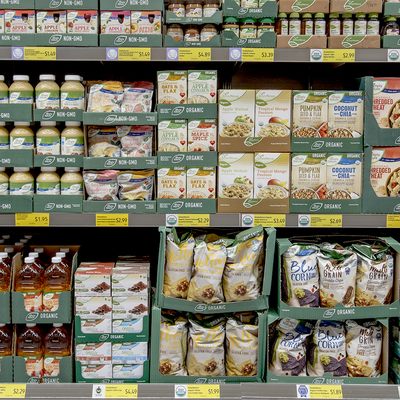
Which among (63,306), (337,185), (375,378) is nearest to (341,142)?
(337,185)

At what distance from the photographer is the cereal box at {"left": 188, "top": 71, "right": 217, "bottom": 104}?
2078 millimetres

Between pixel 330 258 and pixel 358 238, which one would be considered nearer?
pixel 330 258

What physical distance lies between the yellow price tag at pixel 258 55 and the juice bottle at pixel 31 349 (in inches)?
55.1

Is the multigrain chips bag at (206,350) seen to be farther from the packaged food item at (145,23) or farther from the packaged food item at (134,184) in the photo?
the packaged food item at (145,23)

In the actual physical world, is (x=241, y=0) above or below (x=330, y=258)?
above

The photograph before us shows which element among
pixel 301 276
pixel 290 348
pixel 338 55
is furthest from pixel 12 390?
pixel 338 55

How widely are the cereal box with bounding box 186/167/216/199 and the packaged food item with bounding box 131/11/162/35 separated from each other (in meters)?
0.59

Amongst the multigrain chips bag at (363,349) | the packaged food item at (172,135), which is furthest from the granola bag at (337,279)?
the packaged food item at (172,135)

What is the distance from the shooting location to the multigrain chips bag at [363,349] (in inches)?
80.3

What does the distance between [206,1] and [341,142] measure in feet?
2.74

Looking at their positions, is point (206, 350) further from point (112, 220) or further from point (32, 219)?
point (32, 219)

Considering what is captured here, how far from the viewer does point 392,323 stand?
218cm

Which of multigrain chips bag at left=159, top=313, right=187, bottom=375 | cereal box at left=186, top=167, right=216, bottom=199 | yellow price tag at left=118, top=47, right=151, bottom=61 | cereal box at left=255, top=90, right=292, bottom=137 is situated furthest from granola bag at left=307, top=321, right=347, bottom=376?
yellow price tag at left=118, top=47, right=151, bottom=61

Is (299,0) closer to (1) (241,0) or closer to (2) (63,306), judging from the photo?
(1) (241,0)
